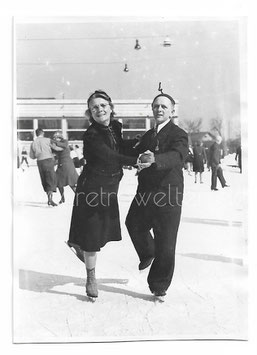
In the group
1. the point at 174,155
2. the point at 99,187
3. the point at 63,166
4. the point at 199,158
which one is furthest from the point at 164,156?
the point at 63,166

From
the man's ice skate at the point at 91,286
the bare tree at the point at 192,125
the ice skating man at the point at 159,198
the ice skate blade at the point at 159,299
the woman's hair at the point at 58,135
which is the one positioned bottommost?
the ice skate blade at the point at 159,299

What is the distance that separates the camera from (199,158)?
1637 millimetres

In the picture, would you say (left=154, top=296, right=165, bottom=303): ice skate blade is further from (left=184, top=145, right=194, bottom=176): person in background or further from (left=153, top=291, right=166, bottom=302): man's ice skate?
(left=184, top=145, right=194, bottom=176): person in background

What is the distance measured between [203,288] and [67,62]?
1016mm

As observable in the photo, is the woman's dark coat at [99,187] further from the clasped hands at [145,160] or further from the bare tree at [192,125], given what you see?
the bare tree at [192,125]

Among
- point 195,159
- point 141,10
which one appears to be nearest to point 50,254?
point 195,159

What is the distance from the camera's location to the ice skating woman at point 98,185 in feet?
5.17

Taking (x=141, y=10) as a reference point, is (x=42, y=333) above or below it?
below

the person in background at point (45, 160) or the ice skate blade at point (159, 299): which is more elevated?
the person in background at point (45, 160)

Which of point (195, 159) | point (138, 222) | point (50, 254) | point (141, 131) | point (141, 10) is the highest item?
point (141, 10)

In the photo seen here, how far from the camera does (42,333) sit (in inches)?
63.6

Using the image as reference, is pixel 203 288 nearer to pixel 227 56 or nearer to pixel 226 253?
pixel 226 253

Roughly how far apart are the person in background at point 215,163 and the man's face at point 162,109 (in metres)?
0.22

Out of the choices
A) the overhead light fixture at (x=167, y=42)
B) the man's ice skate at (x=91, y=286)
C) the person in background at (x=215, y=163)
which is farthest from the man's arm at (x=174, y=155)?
the man's ice skate at (x=91, y=286)
